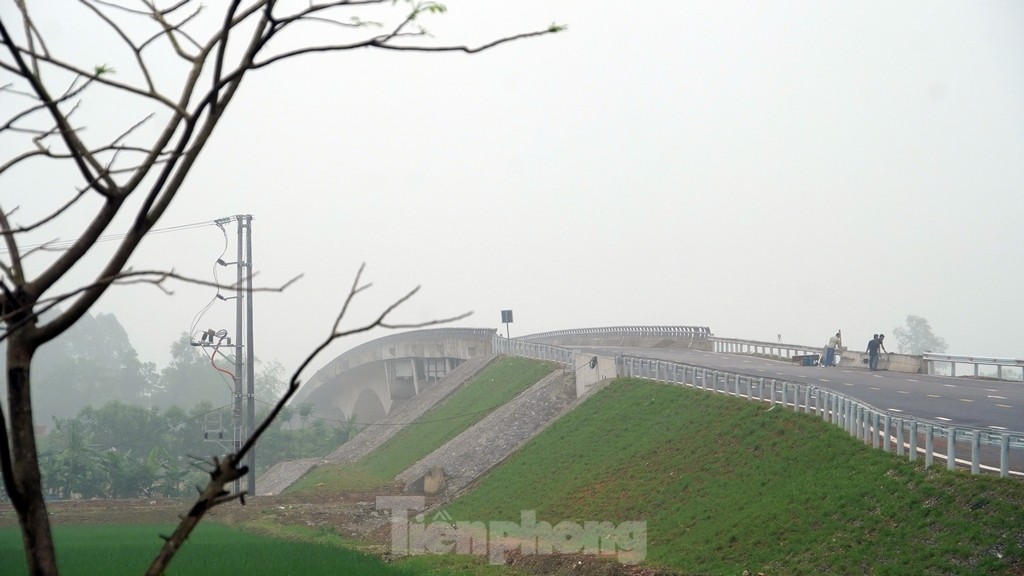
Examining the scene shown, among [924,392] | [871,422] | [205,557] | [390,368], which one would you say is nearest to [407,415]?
[390,368]

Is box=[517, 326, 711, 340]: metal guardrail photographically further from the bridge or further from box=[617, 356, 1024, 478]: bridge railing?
box=[617, 356, 1024, 478]: bridge railing

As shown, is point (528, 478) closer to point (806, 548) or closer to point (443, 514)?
point (443, 514)

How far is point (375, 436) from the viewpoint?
6131 centimetres

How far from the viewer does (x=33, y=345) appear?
422 centimetres

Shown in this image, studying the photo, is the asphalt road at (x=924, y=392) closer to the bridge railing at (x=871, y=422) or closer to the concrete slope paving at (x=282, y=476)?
the bridge railing at (x=871, y=422)

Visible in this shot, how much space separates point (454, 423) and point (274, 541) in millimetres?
23849

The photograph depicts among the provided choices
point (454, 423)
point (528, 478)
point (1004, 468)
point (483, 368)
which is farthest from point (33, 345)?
point (483, 368)

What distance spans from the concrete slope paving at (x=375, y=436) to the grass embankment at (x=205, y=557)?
25.8m

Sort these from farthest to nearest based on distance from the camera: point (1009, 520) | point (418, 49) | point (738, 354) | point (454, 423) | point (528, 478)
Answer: point (738, 354)
point (454, 423)
point (528, 478)
point (1009, 520)
point (418, 49)

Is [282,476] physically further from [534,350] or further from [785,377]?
[785,377]

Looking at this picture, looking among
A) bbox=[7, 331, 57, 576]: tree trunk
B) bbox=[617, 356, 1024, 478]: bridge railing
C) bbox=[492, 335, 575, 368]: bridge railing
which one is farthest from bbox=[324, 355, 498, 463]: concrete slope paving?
bbox=[7, 331, 57, 576]: tree trunk

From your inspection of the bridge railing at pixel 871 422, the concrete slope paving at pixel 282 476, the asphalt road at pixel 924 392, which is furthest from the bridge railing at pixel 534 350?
the concrete slope paving at pixel 282 476

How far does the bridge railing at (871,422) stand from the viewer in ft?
58.4

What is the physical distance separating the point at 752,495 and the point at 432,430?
31473 mm
